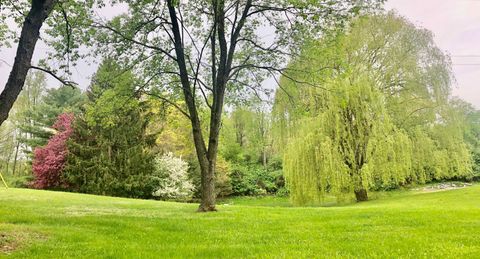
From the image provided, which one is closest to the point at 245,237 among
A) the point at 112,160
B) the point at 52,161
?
the point at 112,160

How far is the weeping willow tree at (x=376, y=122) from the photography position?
810 inches

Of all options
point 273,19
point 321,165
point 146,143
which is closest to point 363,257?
point 273,19

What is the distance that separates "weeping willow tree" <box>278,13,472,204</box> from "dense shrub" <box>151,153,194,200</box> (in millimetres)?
9403

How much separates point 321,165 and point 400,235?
13.7 meters

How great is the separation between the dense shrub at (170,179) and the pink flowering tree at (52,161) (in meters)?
7.40

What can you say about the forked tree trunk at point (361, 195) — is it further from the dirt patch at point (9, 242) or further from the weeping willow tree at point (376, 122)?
the dirt patch at point (9, 242)

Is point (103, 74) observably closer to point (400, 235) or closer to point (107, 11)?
point (107, 11)

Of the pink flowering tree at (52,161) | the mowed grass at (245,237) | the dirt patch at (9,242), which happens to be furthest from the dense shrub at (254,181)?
the dirt patch at (9,242)

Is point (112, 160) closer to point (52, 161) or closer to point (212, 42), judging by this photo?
point (52, 161)

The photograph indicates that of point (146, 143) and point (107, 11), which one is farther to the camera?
point (146, 143)

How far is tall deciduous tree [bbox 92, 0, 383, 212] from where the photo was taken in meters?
11.5

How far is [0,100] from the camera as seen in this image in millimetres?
5934

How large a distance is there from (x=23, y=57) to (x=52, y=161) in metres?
25.0

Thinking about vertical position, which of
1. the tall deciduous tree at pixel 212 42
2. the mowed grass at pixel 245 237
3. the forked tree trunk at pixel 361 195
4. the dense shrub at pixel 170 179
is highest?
the tall deciduous tree at pixel 212 42
